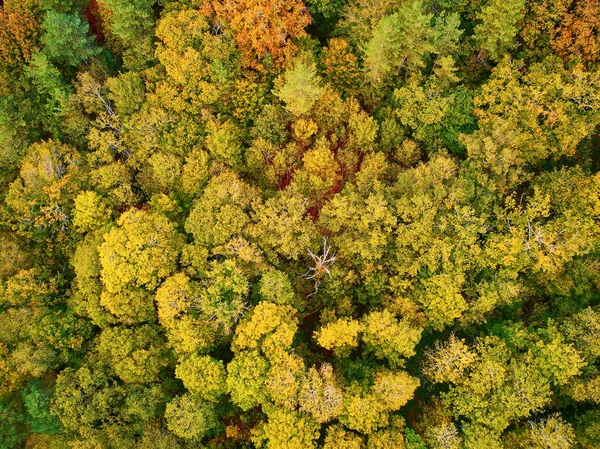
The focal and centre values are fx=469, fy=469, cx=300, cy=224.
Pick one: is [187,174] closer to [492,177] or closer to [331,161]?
[331,161]

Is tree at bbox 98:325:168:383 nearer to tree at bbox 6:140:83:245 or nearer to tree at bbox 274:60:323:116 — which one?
tree at bbox 6:140:83:245

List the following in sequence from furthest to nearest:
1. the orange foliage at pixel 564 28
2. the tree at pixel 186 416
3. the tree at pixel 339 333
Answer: the orange foliage at pixel 564 28
the tree at pixel 339 333
the tree at pixel 186 416

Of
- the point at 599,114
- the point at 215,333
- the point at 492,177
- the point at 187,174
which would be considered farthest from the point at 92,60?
the point at 599,114

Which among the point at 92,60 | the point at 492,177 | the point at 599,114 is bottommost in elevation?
the point at 492,177

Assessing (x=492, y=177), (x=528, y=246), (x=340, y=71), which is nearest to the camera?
(x=528, y=246)

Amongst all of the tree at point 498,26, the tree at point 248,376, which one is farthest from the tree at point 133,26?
the tree at point 498,26

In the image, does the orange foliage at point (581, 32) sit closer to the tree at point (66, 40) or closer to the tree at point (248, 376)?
the tree at point (248, 376)

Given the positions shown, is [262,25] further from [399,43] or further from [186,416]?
[186,416]
